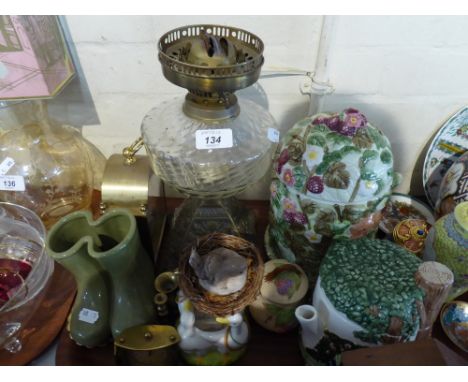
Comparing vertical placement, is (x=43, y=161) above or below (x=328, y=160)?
below

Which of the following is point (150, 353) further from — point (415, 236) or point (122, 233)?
point (415, 236)

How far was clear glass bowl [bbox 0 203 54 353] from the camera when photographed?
0.70m

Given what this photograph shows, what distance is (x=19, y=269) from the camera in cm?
77

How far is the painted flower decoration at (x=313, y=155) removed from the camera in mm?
640

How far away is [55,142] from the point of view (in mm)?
901

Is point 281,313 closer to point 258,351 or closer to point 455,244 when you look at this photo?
point 258,351

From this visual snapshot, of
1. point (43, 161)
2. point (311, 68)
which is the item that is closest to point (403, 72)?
point (311, 68)

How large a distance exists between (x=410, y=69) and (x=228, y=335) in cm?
67

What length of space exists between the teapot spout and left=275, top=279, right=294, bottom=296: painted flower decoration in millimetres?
87

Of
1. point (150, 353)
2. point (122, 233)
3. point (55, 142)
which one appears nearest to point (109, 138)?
point (55, 142)

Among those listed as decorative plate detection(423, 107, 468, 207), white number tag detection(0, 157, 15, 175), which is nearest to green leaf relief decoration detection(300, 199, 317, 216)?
decorative plate detection(423, 107, 468, 207)

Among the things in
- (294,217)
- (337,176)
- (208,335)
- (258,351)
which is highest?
(337,176)

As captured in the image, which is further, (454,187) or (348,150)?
(454,187)

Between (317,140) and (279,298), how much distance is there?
0.30 meters
